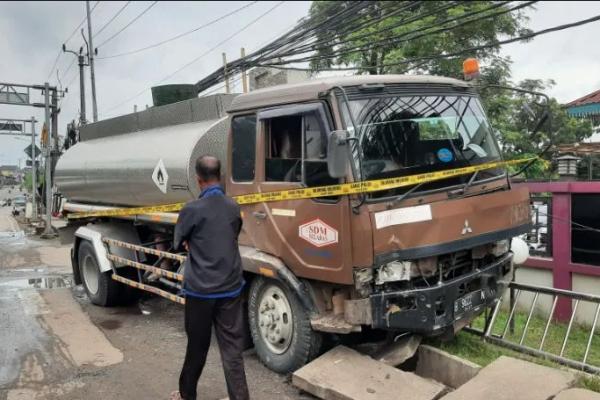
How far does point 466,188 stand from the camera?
161 inches

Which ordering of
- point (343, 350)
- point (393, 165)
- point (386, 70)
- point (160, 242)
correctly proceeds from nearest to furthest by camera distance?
point (393, 165) < point (343, 350) < point (160, 242) < point (386, 70)

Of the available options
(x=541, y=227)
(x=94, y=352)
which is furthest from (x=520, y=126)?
(x=94, y=352)

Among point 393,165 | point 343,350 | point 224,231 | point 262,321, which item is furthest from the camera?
point 262,321

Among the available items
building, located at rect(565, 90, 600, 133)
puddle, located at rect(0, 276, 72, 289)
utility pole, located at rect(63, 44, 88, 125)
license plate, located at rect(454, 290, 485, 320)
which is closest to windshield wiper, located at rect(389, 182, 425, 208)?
license plate, located at rect(454, 290, 485, 320)

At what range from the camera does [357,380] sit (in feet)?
13.0

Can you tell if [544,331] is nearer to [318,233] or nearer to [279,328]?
[279,328]

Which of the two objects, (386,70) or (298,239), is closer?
(298,239)

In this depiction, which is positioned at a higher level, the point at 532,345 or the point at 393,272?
the point at 393,272

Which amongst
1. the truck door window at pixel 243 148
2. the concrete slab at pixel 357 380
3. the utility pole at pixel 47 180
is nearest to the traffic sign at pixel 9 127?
the utility pole at pixel 47 180

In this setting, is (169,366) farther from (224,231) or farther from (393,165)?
(393,165)

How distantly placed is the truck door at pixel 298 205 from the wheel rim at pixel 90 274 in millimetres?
3505

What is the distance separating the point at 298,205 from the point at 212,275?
97cm

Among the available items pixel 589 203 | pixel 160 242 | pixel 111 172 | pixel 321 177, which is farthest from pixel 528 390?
pixel 111 172

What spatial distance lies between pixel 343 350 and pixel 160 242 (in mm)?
3090
